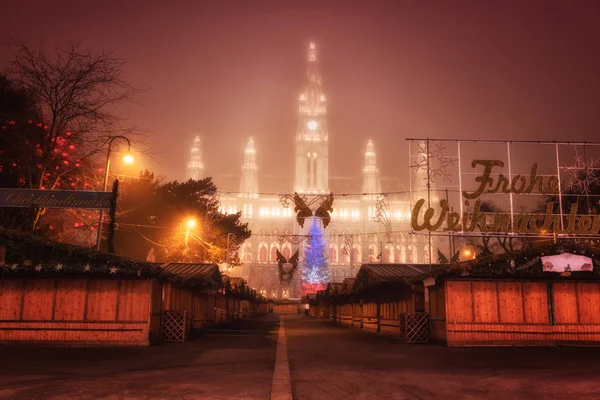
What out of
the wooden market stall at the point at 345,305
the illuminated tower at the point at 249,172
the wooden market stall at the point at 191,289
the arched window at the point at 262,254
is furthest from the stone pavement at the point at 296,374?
the illuminated tower at the point at 249,172

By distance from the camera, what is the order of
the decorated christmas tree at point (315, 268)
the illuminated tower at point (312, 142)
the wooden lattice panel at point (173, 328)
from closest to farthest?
the wooden lattice panel at point (173, 328) → the decorated christmas tree at point (315, 268) → the illuminated tower at point (312, 142)

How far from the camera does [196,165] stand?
143875 millimetres

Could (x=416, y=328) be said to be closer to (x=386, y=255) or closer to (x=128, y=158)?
(x=128, y=158)

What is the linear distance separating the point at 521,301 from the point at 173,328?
47.2ft

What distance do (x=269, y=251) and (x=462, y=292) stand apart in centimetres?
11106

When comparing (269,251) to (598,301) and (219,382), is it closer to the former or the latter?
(598,301)

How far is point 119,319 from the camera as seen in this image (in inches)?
766

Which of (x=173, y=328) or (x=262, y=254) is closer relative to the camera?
(x=173, y=328)

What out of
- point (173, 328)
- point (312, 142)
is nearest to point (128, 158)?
point (173, 328)

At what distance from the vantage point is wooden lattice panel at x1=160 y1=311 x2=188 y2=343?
22.2m

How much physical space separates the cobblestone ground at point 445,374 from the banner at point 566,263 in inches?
122

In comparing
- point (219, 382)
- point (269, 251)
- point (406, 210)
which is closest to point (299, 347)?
point (219, 382)

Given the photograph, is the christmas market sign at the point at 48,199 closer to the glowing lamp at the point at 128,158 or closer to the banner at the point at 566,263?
the glowing lamp at the point at 128,158

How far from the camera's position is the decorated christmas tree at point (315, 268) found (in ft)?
364
